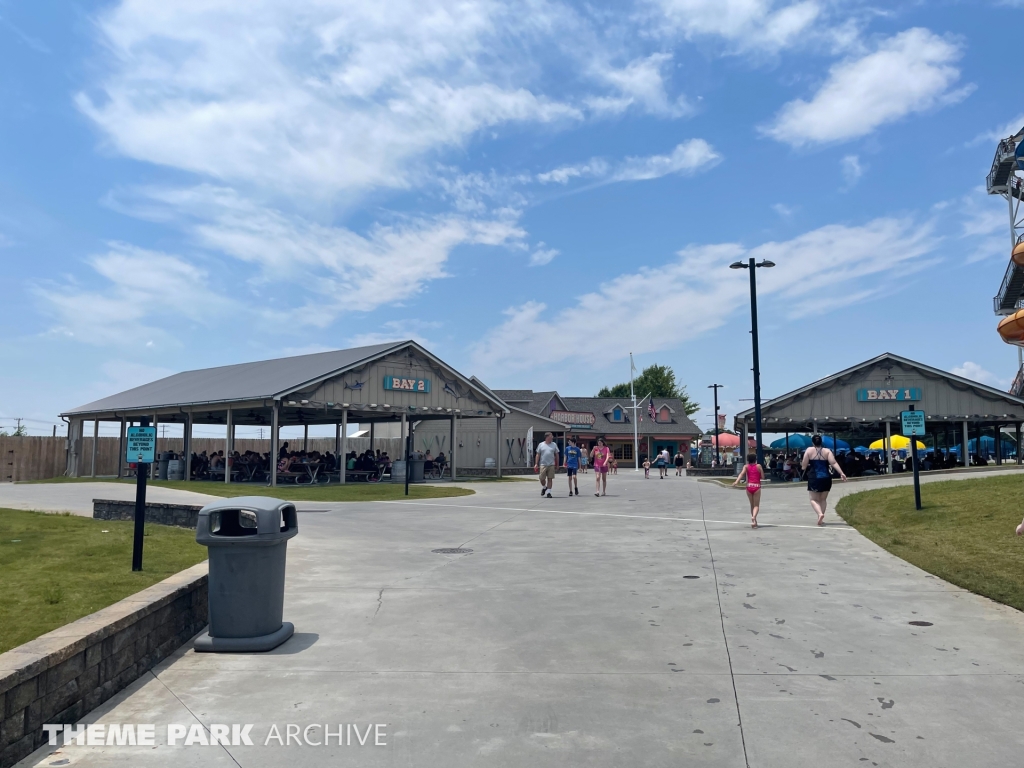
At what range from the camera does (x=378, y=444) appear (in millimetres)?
49688

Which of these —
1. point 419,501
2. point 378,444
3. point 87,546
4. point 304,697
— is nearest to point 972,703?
point 304,697

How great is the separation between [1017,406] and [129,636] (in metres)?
38.8

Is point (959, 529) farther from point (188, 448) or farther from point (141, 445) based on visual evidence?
point (188, 448)

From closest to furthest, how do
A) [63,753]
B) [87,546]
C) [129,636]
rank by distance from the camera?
[63,753] < [129,636] < [87,546]

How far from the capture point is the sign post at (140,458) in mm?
7338

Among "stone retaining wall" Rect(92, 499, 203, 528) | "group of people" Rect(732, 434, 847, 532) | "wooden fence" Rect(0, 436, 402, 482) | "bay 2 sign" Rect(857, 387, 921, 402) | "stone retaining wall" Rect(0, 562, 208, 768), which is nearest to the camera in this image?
"stone retaining wall" Rect(0, 562, 208, 768)

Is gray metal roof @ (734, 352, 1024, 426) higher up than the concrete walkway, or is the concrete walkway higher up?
gray metal roof @ (734, 352, 1024, 426)

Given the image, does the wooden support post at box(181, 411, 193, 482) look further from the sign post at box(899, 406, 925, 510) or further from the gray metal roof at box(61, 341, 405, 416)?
the sign post at box(899, 406, 925, 510)

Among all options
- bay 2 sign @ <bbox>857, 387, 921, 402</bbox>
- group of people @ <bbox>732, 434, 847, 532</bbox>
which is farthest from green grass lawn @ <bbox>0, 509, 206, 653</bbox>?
bay 2 sign @ <bbox>857, 387, 921, 402</bbox>

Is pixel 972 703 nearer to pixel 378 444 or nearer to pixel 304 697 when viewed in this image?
pixel 304 697

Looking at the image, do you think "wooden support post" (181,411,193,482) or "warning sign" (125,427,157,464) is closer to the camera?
"warning sign" (125,427,157,464)

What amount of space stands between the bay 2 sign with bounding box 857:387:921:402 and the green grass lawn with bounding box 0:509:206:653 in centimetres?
3309

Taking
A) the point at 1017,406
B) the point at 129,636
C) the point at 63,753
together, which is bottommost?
the point at 63,753

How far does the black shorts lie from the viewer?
13.9 meters
